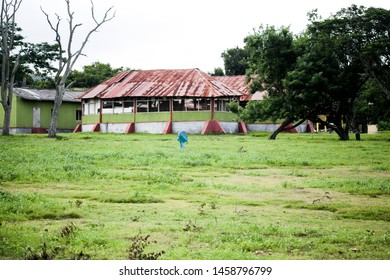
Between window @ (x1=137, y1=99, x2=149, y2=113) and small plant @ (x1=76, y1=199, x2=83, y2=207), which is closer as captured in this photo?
small plant @ (x1=76, y1=199, x2=83, y2=207)

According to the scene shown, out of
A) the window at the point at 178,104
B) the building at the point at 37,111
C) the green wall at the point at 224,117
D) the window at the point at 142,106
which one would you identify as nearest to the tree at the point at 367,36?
the green wall at the point at 224,117

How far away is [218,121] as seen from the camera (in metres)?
50.3

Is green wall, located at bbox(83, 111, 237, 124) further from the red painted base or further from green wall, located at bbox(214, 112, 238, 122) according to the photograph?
the red painted base

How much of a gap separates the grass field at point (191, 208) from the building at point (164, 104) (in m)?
27.2

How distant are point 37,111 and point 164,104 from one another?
12.7 m

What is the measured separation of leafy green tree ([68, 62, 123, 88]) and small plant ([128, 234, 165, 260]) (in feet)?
213

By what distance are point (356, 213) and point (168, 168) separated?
28.8ft

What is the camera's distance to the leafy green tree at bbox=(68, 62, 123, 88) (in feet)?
240

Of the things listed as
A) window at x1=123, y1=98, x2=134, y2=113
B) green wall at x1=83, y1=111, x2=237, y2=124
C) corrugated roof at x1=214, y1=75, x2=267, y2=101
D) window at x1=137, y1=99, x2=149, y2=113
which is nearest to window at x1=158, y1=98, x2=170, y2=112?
green wall at x1=83, y1=111, x2=237, y2=124

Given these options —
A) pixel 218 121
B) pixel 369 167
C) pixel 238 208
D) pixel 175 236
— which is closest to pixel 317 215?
pixel 238 208

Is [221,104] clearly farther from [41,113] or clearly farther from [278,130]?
→ [41,113]

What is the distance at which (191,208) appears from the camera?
12.7 metres

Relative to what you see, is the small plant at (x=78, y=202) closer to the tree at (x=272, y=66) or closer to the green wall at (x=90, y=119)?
the tree at (x=272, y=66)

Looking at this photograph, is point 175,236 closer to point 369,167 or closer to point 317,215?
point 317,215
